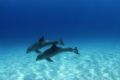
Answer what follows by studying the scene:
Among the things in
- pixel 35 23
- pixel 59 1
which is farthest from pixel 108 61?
pixel 59 1

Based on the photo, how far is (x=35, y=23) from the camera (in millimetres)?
97062

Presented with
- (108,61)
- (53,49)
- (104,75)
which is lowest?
(53,49)

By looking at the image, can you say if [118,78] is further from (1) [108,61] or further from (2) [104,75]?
(1) [108,61]

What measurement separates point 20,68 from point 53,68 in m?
1.99

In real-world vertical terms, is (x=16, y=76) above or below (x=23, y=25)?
below

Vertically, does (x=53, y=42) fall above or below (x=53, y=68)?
below

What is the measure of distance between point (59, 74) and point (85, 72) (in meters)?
1.34

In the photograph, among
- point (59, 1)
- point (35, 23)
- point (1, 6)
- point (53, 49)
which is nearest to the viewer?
point (53, 49)

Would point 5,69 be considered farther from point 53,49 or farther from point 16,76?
point 53,49

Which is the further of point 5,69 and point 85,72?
point 5,69

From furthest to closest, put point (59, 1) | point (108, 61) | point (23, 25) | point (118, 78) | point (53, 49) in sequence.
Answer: point (59, 1), point (23, 25), point (108, 61), point (118, 78), point (53, 49)

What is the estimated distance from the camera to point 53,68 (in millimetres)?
14117

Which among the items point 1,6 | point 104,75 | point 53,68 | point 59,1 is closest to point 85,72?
point 104,75

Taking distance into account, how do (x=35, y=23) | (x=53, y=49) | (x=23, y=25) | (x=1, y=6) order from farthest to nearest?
(x=35, y=23)
(x=23, y=25)
(x=1, y=6)
(x=53, y=49)
